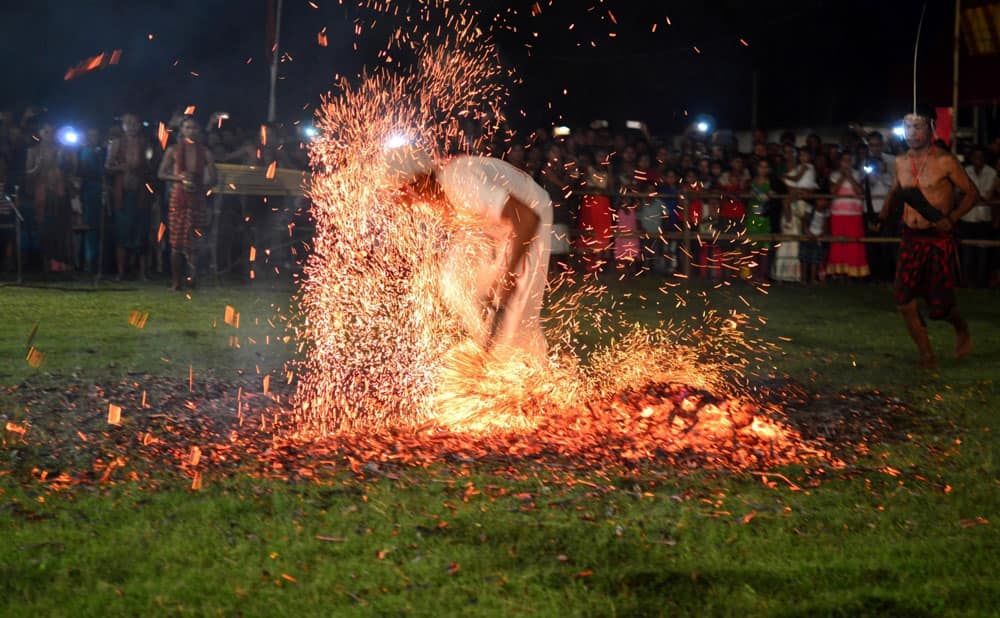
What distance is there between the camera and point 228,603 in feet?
13.3

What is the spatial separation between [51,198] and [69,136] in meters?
0.90

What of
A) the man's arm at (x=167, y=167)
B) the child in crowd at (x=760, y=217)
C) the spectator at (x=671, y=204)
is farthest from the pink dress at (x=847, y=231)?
the man's arm at (x=167, y=167)

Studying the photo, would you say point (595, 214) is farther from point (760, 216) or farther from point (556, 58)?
point (556, 58)

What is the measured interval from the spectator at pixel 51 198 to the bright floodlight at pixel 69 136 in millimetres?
149

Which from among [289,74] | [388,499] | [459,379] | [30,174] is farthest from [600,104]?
[388,499]

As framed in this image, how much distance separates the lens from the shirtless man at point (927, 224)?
9.66 meters

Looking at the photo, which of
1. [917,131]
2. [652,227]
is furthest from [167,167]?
[917,131]

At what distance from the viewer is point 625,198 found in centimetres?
1744

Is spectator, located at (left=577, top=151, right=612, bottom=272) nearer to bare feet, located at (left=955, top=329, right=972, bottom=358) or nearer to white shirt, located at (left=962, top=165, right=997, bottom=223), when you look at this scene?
white shirt, located at (left=962, top=165, right=997, bottom=223)

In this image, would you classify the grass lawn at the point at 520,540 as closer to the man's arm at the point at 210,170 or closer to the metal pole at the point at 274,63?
the man's arm at the point at 210,170

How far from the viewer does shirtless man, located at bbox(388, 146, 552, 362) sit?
7508 millimetres

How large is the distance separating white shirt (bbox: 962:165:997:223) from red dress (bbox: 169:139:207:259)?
34.0 feet

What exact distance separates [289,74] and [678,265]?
13220 millimetres

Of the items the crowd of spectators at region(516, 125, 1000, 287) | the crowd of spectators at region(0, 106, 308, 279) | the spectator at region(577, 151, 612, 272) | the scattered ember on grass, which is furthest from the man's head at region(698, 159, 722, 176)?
the crowd of spectators at region(0, 106, 308, 279)
